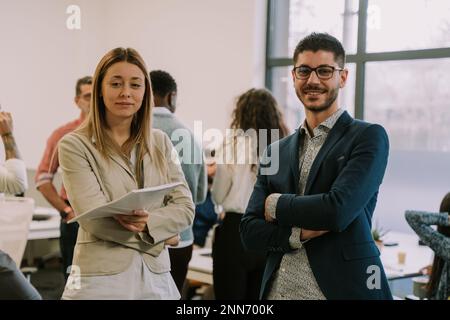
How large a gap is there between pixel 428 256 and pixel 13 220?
7.45 ft

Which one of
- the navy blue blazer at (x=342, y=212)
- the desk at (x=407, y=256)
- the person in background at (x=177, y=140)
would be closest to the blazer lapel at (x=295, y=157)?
the navy blue blazer at (x=342, y=212)

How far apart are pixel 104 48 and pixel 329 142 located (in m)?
1.13

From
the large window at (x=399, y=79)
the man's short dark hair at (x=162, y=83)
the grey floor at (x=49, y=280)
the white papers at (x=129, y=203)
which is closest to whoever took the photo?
the white papers at (x=129, y=203)

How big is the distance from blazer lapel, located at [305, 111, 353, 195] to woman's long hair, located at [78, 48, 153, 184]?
0.47m

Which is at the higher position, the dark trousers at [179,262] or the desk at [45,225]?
the dark trousers at [179,262]

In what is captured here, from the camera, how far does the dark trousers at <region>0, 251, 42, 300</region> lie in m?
1.28

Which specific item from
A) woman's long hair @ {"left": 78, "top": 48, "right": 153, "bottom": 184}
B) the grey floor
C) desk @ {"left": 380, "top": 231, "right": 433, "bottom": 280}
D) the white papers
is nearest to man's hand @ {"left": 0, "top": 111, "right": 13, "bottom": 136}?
woman's long hair @ {"left": 78, "top": 48, "right": 153, "bottom": 184}

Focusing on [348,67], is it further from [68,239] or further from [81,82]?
[68,239]

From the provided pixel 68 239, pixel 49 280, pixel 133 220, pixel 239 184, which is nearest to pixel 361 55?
pixel 239 184

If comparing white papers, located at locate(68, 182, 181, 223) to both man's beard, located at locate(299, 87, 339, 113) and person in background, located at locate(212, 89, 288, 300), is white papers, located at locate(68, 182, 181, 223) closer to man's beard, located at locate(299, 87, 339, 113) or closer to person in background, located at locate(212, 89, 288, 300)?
man's beard, located at locate(299, 87, 339, 113)

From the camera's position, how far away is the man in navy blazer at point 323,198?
1.47 m

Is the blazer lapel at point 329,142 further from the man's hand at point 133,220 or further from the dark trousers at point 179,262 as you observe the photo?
the dark trousers at point 179,262

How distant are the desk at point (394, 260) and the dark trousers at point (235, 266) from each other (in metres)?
0.53

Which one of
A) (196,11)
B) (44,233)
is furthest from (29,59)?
(44,233)
